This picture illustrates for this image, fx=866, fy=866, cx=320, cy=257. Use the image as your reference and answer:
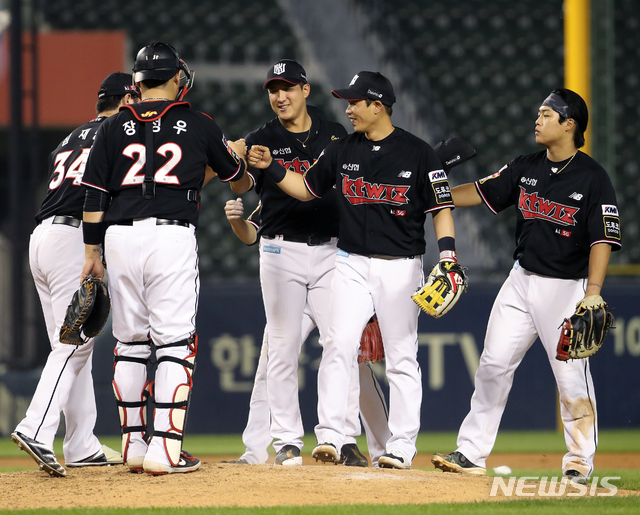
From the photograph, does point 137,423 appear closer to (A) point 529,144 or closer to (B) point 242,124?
(B) point 242,124

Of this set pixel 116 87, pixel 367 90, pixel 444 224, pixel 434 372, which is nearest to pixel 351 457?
pixel 444 224

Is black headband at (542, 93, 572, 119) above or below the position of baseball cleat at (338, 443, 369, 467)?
above

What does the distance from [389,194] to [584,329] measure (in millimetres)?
1198

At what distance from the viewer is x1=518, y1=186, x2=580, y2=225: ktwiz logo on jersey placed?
458cm

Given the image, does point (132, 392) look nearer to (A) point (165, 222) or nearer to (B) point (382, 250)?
(A) point (165, 222)

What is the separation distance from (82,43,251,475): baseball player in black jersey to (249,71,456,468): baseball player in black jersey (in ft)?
2.01

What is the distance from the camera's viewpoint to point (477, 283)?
8.58 meters

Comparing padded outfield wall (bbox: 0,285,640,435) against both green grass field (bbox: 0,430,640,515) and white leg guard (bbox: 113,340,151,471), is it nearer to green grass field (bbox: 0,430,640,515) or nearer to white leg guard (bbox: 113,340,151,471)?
green grass field (bbox: 0,430,640,515)

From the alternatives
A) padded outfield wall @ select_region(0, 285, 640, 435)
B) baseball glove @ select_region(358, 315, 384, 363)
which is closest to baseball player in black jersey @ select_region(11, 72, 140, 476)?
baseball glove @ select_region(358, 315, 384, 363)

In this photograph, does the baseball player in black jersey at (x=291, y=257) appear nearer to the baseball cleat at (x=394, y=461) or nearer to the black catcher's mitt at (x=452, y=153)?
the baseball cleat at (x=394, y=461)

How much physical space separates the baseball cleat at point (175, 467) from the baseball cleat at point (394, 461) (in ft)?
3.05

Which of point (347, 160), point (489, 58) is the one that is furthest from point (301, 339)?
point (489, 58)

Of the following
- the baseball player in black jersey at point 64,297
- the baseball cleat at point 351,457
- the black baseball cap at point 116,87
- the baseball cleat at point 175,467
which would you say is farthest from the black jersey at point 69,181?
the baseball cleat at point 351,457

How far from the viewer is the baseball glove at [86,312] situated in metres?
4.04
